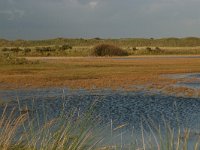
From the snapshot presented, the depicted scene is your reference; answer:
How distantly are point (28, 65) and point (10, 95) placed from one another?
2287cm

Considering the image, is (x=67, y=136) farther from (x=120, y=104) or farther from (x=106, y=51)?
(x=106, y=51)

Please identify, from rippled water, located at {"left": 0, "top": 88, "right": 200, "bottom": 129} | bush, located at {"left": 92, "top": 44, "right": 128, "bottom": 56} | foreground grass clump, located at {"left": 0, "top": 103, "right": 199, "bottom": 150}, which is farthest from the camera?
bush, located at {"left": 92, "top": 44, "right": 128, "bottom": 56}

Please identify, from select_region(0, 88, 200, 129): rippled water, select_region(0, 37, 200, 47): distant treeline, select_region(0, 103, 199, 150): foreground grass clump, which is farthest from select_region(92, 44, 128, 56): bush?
select_region(0, 103, 199, 150): foreground grass clump

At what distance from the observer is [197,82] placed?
2995 cm

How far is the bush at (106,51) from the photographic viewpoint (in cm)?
7481

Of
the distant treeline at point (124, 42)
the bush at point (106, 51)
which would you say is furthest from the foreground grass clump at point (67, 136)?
the distant treeline at point (124, 42)

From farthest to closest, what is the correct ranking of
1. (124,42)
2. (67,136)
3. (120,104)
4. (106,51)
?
(124,42) → (106,51) → (120,104) → (67,136)

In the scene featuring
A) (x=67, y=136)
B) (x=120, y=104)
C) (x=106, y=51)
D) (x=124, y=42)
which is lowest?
(x=124, y=42)

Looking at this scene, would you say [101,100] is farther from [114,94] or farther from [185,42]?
[185,42]

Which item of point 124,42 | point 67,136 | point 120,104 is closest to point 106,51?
point 120,104

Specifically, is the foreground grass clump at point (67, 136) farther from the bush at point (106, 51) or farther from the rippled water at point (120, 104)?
the bush at point (106, 51)

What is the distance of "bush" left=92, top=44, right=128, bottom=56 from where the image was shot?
74.8 meters

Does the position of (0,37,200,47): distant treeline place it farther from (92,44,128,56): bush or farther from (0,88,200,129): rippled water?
(0,88,200,129): rippled water

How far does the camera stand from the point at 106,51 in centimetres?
7556
